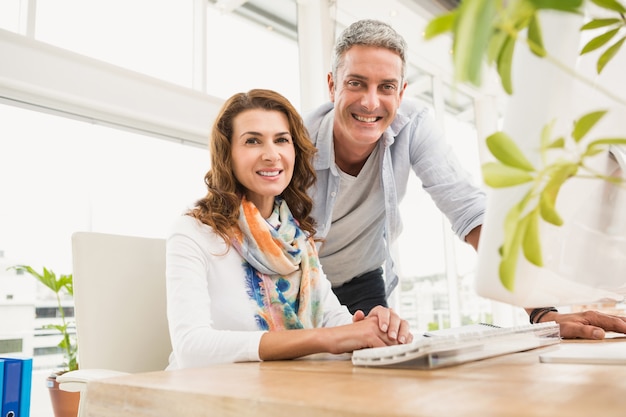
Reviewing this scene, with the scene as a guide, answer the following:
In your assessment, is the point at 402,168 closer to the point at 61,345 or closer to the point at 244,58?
the point at 61,345

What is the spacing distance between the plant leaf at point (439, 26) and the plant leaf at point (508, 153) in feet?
0.24

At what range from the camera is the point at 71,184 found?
11.9 feet

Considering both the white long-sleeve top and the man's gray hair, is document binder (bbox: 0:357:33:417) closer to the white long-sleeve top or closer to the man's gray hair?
the white long-sleeve top

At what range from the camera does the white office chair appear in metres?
1.20

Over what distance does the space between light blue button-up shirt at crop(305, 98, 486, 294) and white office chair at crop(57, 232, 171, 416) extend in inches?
24.4

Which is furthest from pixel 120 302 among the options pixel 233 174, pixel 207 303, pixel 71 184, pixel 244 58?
pixel 244 58

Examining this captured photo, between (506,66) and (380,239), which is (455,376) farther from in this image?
(380,239)

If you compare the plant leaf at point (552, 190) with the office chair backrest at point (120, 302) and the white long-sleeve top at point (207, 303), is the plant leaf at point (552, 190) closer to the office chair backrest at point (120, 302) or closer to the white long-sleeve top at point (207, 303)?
the white long-sleeve top at point (207, 303)

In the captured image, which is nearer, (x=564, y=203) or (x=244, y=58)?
(x=564, y=203)

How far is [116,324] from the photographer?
48.8 inches

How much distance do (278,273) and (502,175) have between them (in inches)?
43.6

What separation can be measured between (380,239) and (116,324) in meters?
1.00

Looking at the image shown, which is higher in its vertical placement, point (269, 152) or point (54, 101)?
point (54, 101)

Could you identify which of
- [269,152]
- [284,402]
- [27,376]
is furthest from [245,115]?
[284,402]
